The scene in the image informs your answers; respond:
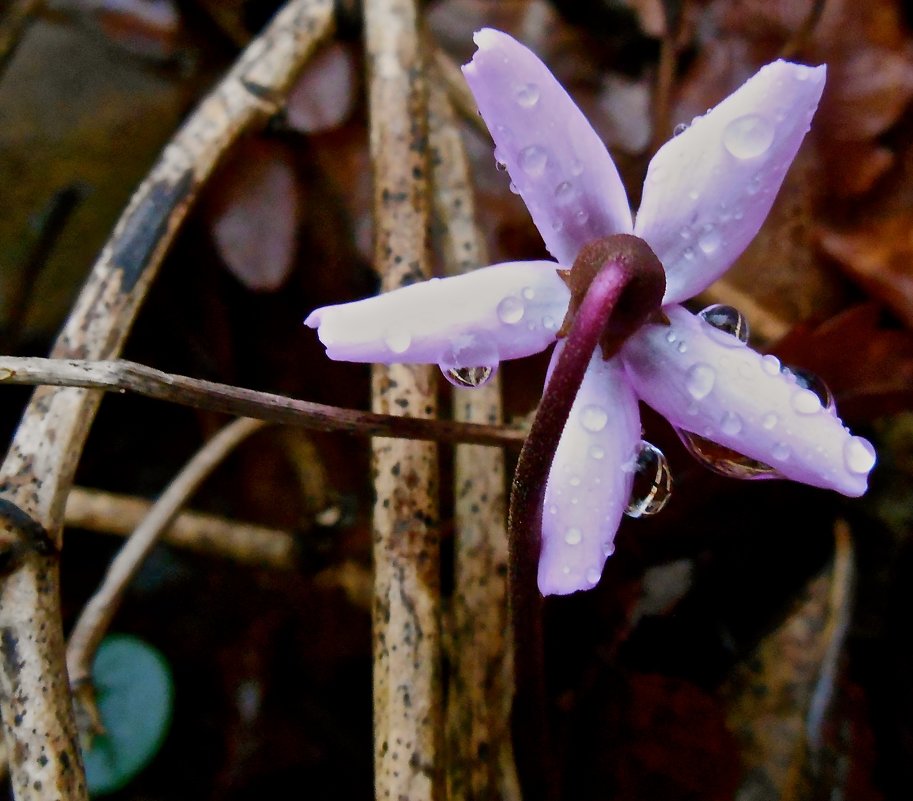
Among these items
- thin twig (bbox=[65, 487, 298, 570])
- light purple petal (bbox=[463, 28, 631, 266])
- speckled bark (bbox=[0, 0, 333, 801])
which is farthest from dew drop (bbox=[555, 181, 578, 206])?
thin twig (bbox=[65, 487, 298, 570])

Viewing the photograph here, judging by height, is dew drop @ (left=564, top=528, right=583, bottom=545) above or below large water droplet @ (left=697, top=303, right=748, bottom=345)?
below

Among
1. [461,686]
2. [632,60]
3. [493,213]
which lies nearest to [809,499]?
[461,686]

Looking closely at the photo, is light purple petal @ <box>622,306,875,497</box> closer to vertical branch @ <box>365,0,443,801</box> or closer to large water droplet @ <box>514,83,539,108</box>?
large water droplet @ <box>514,83,539,108</box>

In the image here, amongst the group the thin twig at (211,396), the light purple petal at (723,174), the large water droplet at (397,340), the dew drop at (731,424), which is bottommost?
the dew drop at (731,424)

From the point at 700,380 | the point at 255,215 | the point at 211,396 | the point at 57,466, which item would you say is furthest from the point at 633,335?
the point at 255,215

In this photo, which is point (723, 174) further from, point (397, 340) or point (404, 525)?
point (404, 525)

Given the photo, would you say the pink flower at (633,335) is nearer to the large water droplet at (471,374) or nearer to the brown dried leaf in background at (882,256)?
the large water droplet at (471,374)

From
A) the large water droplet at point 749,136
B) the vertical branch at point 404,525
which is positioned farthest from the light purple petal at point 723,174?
the vertical branch at point 404,525
